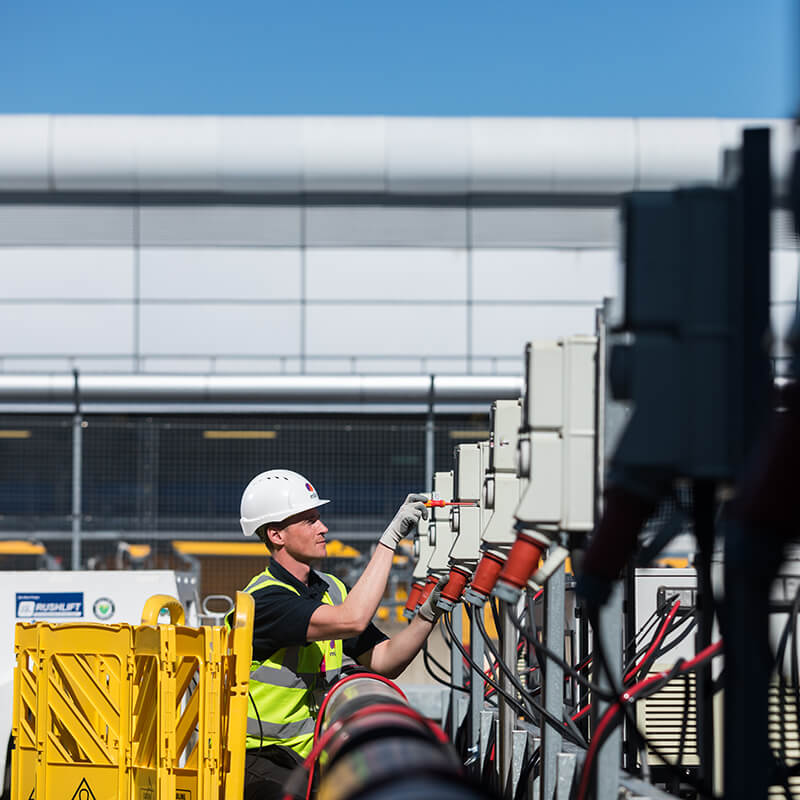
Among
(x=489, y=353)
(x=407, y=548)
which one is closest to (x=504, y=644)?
(x=407, y=548)

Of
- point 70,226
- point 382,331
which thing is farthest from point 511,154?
point 70,226

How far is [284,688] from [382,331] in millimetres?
15446

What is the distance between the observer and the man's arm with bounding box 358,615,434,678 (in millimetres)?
4480

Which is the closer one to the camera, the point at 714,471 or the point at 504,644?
the point at 714,471

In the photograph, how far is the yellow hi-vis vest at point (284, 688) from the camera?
4270 millimetres

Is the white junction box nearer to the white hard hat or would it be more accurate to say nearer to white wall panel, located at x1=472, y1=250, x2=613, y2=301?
the white hard hat

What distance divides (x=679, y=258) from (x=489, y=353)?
58.4ft

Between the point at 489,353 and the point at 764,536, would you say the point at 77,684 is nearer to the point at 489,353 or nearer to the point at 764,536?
the point at 764,536

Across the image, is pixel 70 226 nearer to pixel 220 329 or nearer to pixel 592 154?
pixel 220 329

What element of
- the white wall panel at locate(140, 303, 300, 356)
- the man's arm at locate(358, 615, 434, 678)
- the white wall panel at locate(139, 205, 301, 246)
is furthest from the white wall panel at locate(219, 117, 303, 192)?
the man's arm at locate(358, 615, 434, 678)

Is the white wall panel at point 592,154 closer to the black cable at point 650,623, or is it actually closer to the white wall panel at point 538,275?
the white wall panel at point 538,275

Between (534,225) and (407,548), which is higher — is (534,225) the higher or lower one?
the higher one

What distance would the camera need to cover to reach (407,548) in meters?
15.2

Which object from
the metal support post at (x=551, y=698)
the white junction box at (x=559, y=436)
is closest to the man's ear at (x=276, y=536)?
the metal support post at (x=551, y=698)
